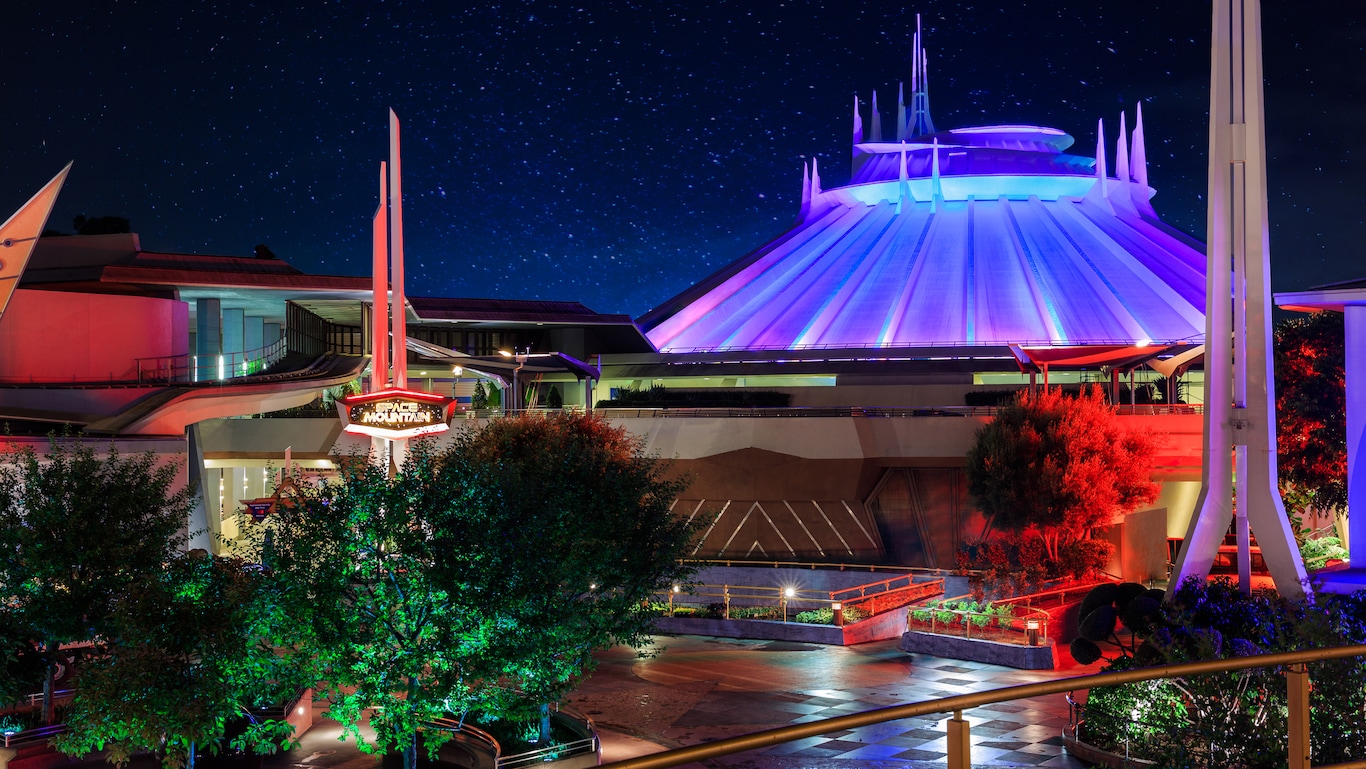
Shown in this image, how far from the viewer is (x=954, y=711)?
3.92 metres

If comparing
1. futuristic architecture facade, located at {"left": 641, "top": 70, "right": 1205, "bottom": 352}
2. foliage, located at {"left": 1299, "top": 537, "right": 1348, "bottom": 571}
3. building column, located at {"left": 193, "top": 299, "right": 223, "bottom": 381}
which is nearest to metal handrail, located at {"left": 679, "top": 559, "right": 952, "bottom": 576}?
foliage, located at {"left": 1299, "top": 537, "right": 1348, "bottom": 571}

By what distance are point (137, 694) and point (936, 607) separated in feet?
55.0

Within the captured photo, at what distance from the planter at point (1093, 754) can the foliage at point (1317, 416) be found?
47.2ft

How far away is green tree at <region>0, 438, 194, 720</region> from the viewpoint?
1716 centimetres

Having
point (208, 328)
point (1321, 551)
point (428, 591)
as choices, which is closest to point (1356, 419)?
point (428, 591)

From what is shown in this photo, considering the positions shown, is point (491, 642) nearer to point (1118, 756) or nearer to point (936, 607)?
point (1118, 756)

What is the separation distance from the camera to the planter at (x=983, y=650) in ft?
75.2

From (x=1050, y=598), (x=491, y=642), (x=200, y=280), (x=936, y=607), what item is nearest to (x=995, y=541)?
(x=1050, y=598)

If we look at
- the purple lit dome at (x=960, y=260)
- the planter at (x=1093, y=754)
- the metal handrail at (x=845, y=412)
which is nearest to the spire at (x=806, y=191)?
the purple lit dome at (x=960, y=260)

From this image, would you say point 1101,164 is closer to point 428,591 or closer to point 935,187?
point 935,187

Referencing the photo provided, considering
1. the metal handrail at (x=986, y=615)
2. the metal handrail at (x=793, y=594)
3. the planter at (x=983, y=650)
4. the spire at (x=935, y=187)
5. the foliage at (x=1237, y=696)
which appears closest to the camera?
the foliage at (x=1237, y=696)

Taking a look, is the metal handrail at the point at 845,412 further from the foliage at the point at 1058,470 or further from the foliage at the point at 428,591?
the foliage at the point at 428,591

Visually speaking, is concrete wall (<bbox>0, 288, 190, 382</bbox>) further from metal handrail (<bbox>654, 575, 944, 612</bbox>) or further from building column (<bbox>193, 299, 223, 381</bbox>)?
metal handrail (<bbox>654, 575, 944, 612</bbox>)

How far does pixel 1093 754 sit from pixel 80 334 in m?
32.0
